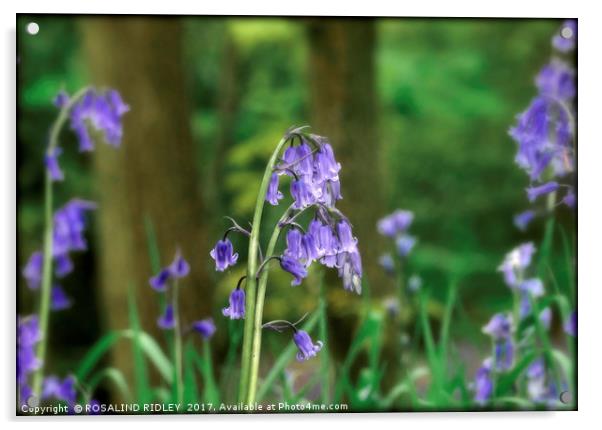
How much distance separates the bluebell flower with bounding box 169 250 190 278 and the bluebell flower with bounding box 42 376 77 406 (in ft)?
1.34

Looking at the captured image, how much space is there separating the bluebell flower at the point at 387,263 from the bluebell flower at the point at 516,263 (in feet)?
1.02

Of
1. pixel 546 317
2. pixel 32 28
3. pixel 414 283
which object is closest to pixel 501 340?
pixel 546 317

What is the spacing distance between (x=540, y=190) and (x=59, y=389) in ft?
4.84

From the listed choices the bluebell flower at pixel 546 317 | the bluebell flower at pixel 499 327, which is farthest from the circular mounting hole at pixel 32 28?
the bluebell flower at pixel 546 317

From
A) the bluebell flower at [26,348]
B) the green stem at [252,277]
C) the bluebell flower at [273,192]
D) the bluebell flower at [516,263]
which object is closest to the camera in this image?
the green stem at [252,277]

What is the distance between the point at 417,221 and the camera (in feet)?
8.25

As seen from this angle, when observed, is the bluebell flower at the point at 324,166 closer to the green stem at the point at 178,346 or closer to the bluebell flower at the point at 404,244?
the bluebell flower at the point at 404,244

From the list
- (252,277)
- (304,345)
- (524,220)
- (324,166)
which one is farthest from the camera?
(524,220)

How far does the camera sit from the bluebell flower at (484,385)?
245 cm

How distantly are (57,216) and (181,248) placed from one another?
356 mm

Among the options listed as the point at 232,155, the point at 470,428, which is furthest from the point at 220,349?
the point at 470,428

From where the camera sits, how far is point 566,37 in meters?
2.53

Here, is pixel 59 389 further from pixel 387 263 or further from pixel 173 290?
pixel 387 263
